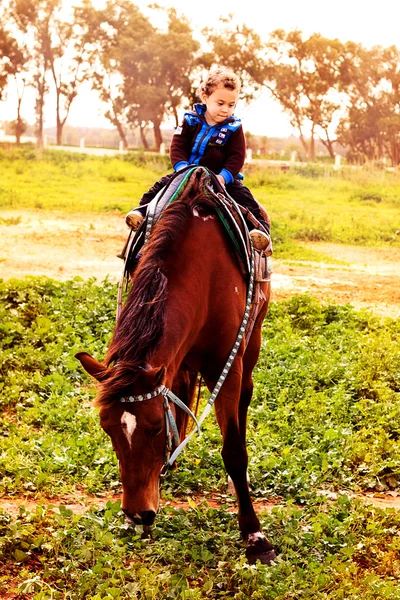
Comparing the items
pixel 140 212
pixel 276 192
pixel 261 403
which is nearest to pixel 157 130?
pixel 276 192

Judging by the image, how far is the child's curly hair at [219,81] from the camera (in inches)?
174

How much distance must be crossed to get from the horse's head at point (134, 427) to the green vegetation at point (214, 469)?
18.1 inches

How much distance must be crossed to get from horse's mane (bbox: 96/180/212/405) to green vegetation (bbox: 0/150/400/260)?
10097 mm

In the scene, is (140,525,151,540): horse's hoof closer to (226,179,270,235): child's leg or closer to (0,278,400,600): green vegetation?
(0,278,400,600): green vegetation

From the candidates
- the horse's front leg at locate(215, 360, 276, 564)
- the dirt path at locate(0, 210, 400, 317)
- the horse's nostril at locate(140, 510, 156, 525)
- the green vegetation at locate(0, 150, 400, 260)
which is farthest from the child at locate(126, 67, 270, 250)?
the green vegetation at locate(0, 150, 400, 260)

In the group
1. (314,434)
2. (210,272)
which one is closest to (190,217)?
(210,272)

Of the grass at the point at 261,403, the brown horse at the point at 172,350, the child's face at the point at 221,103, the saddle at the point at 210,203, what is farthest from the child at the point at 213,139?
the grass at the point at 261,403

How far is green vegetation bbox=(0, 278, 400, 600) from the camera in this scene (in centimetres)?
367

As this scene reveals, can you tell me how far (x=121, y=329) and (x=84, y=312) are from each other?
490 cm

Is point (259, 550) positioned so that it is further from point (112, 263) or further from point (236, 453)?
point (112, 263)

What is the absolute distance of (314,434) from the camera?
5758mm

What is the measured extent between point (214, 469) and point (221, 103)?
2317mm

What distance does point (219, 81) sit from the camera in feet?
14.5

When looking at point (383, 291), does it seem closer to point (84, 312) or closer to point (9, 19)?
point (84, 312)
